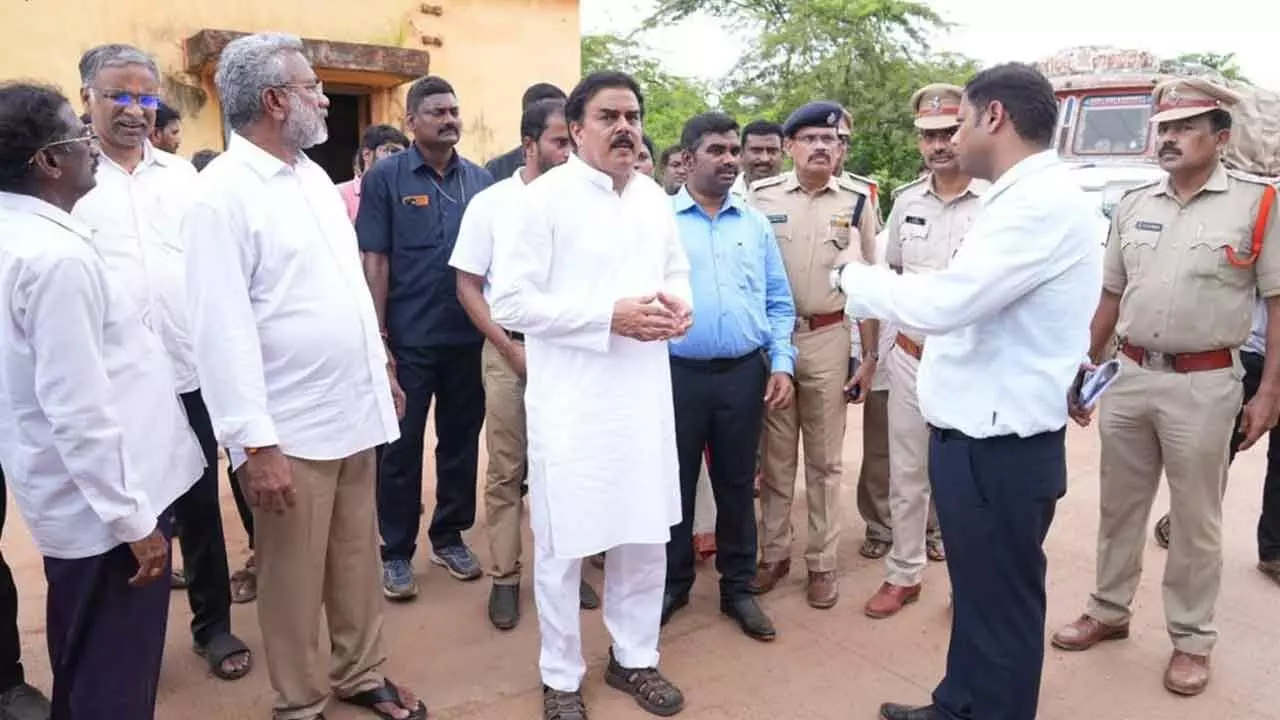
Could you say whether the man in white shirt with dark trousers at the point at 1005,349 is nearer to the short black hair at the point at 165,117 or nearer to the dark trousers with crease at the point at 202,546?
the dark trousers with crease at the point at 202,546

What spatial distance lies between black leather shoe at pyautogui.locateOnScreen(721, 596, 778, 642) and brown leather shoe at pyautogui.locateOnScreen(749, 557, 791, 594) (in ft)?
0.80

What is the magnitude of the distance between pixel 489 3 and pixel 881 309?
7079 mm

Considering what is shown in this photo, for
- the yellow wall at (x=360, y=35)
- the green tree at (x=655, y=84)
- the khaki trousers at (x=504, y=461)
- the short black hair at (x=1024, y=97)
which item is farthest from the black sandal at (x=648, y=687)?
the green tree at (x=655, y=84)

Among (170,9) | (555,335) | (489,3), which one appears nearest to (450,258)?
(555,335)

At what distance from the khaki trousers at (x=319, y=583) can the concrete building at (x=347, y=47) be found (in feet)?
16.2

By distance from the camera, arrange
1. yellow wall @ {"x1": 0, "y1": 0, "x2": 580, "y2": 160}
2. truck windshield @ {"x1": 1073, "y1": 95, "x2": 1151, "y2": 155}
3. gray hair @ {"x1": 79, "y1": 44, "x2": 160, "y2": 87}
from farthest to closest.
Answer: truck windshield @ {"x1": 1073, "y1": 95, "x2": 1151, "y2": 155}, yellow wall @ {"x1": 0, "y1": 0, "x2": 580, "y2": 160}, gray hair @ {"x1": 79, "y1": 44, "x2": 160, "y2": 87}

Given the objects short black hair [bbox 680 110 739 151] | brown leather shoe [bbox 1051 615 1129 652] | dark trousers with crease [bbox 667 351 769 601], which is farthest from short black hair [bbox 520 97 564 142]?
brown leather shoe [bbox 1051 615 1129 652]

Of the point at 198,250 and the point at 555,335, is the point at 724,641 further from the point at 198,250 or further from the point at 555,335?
the point at 198,250

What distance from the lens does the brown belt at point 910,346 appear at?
375cm

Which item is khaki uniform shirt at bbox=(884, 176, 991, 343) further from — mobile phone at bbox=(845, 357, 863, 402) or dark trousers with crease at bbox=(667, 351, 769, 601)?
dark trousers with crease at bbox=(667, 351, 769, 601)

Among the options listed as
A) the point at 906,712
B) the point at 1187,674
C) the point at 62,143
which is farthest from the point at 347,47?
the point at 1187,674

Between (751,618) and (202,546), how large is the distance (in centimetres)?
205

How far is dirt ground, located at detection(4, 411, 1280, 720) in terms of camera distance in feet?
10.1

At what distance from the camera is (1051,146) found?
2568mm
